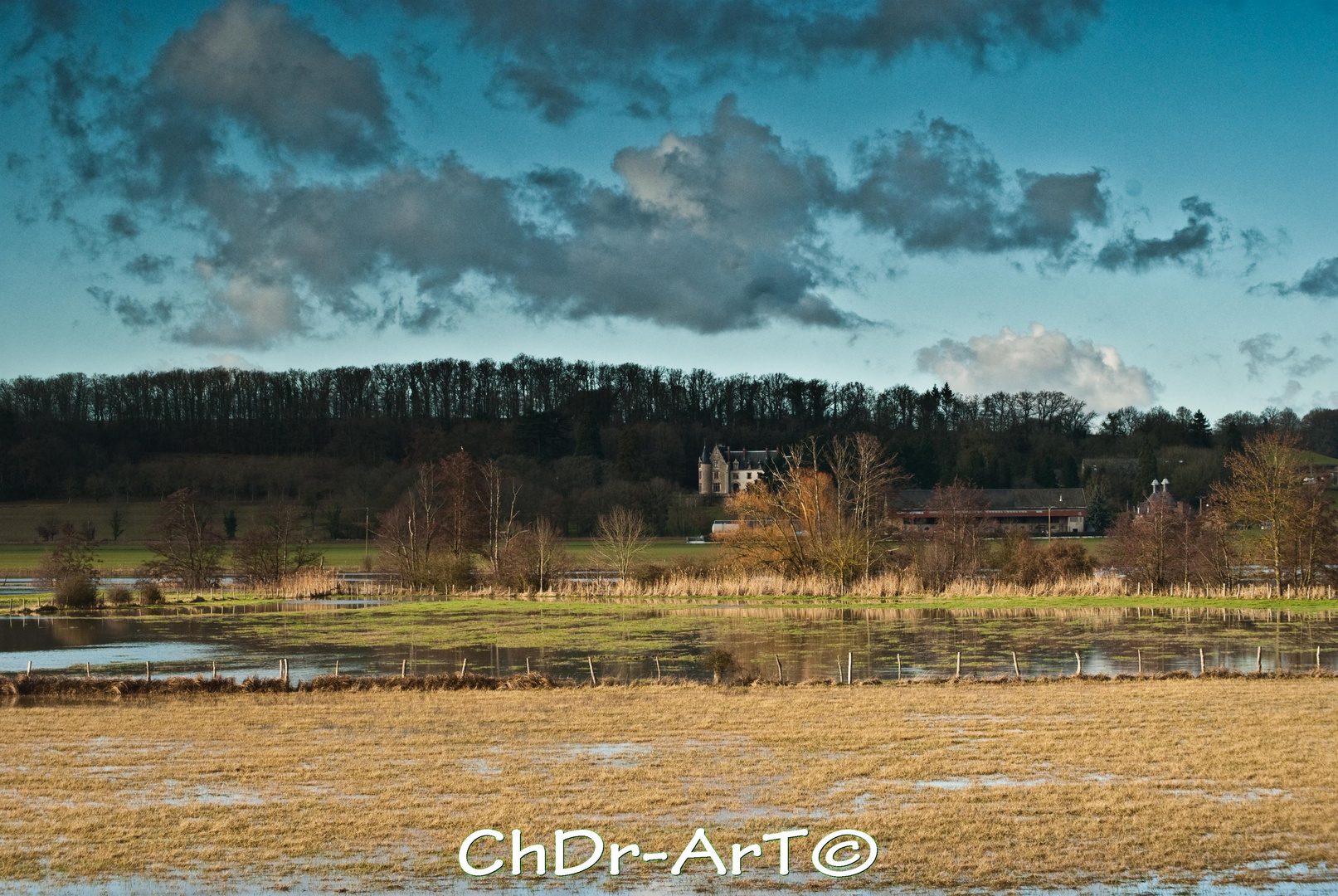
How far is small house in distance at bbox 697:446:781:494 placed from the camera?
477 ft

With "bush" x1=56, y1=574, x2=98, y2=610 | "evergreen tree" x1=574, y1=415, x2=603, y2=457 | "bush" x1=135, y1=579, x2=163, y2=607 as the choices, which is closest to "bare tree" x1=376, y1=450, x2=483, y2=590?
"bush" x1=135, y1=579, x2=163, y2=607

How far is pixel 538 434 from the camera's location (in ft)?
429

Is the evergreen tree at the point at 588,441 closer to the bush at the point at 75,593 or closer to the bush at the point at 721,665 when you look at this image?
the bush at the point at 75,593

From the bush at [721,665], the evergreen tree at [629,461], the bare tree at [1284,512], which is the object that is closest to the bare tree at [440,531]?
the bush at [721,665]

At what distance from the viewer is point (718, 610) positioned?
1815 inches

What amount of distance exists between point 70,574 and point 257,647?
21.5 m

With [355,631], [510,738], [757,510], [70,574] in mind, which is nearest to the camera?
[510,738]

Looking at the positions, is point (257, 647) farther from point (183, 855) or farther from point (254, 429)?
point (254, 429)

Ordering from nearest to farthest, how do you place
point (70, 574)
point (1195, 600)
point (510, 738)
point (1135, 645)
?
point (510, 738), point (1135, 645), point (1195, 600), point (70, 574)

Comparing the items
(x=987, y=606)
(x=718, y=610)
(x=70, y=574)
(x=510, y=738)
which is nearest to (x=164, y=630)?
(x=70, y=574)

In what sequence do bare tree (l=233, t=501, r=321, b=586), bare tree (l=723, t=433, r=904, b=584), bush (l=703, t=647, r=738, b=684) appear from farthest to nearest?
bare tree (l=233, t=501, r=321, b=586) < bare tree (l=723, t=433, r=904, b=584) < bush (l=703, t=647, r=738, b=684)

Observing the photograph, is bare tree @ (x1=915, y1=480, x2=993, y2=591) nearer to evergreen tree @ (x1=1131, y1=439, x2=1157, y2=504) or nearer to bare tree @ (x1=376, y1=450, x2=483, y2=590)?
bare tree @ (x1=376, y1=450, x2=483, y2=590)

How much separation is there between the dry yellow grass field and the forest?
78854mm

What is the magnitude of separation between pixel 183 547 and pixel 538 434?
74.4 meters
